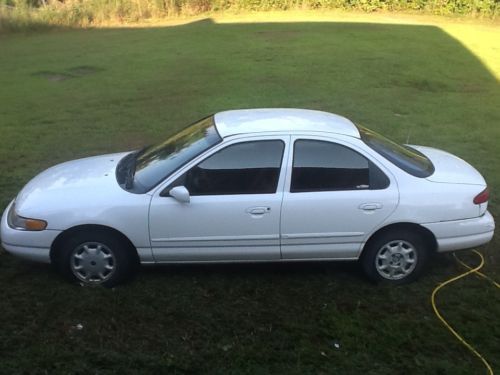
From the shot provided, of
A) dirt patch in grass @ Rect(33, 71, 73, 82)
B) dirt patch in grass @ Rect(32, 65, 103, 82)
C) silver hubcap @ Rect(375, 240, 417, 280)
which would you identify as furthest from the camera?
dirt patch in grass @ Rect(32, 65, 103, 82)

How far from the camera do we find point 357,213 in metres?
4.92

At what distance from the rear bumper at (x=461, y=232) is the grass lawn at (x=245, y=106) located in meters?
0.38

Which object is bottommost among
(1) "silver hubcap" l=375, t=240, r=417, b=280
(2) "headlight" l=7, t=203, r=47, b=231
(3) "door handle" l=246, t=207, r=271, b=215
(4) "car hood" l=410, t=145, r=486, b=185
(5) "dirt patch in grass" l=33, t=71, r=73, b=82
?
(5) "dirt patch in grass" l=33, t=71, r=73, b=82

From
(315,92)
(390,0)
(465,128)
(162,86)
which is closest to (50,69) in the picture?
(162,86)

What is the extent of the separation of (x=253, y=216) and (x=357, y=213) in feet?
2.93

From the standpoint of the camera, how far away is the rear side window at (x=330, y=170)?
16.2 ft

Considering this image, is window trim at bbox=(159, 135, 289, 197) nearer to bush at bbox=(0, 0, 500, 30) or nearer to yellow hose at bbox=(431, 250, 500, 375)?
yellow hose at bbox=(431, 250, 500, 375)

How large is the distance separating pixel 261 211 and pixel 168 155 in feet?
3.60

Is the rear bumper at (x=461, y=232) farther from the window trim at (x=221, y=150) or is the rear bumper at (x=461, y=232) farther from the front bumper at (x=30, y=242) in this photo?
the front bumper at (x=30, y=242)

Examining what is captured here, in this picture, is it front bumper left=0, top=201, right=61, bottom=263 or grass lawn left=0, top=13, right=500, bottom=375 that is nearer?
grass lawn left=0, top=13, right=500, bottom=375

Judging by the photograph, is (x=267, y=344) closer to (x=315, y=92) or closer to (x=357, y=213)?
(x=357, y=213)

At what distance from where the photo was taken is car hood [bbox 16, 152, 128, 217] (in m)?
4.95

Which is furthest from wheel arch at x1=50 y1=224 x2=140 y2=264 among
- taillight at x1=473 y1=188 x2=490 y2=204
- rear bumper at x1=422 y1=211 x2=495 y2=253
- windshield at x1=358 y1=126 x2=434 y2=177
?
taillight at x1=473 y1=188 x2=490 y2=204

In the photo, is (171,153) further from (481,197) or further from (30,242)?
(481,197)
